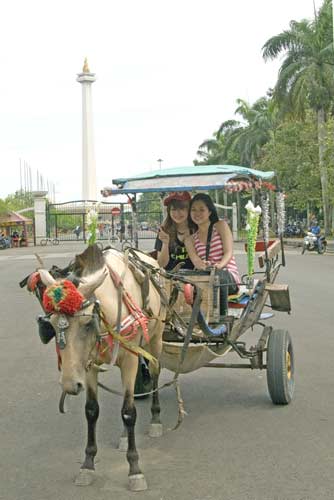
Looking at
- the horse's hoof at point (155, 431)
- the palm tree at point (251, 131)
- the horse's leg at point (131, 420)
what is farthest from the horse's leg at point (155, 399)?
the palm tree at point (251, 131)

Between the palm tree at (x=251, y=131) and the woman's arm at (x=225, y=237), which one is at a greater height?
the palm tree at (x=251, y=131)

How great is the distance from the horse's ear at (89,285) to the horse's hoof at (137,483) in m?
1.22

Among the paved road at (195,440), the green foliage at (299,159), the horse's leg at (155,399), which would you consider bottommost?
the paved road at (195,440)

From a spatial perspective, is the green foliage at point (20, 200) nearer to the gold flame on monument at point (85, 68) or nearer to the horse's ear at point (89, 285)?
the gold flame on monument at point (85, 68)

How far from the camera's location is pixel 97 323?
386 cm

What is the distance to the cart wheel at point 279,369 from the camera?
5.89 meters

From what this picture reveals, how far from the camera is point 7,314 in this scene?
12.9 m

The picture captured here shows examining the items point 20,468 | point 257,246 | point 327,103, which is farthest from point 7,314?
point 327,103

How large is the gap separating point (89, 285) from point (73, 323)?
0.82ft

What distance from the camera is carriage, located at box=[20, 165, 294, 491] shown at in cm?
384

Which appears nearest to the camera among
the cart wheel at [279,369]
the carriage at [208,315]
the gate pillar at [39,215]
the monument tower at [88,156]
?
the carriage at [208,315]

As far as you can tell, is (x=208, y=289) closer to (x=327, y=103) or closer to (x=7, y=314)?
(x=7, y=314)

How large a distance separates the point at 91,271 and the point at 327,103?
35.5 m

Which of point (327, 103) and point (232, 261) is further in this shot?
point (327, 103)
